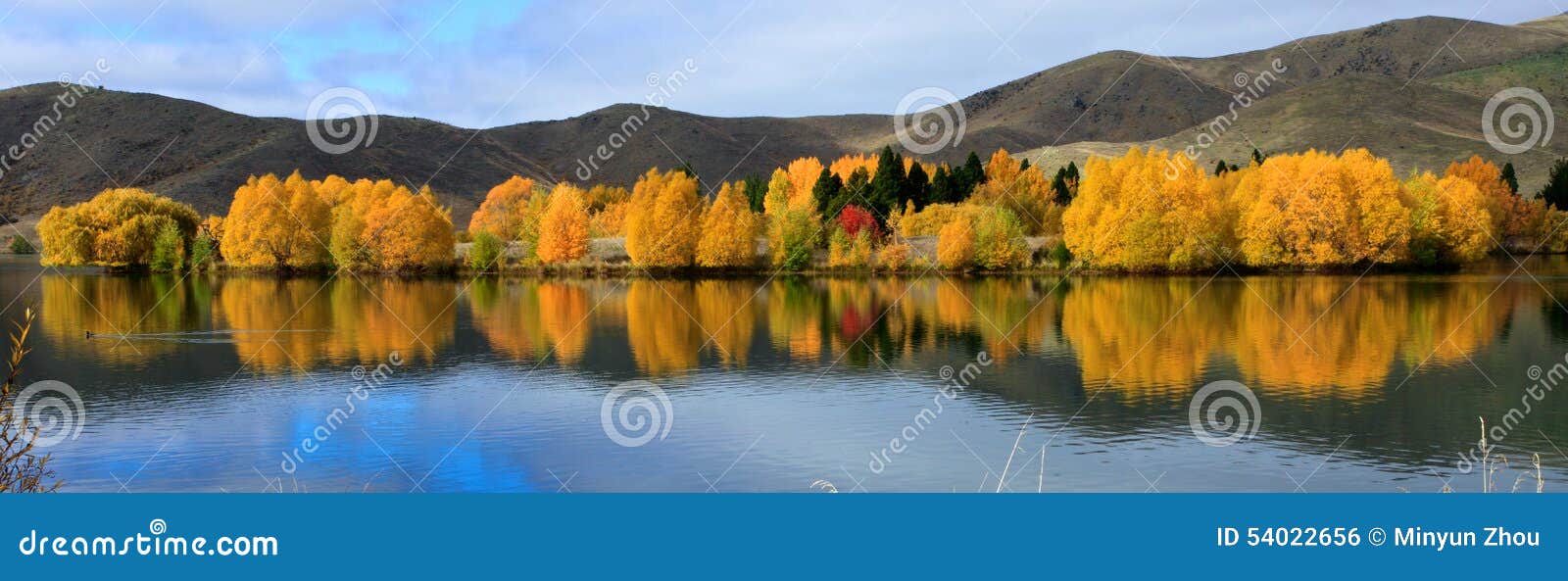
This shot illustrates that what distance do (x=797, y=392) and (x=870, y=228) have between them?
55.8 metres

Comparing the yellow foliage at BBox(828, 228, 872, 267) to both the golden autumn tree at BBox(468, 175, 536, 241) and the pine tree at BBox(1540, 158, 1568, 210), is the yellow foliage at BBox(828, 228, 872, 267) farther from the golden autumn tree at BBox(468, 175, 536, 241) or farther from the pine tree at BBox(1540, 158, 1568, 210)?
the pine tree at BBox(1540, 158, 1568, 210)

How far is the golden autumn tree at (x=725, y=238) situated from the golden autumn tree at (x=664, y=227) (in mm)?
931

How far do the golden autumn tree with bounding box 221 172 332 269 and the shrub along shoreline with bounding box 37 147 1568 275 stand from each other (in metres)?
0.12

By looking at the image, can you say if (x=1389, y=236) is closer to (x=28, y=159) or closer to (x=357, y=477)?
(x=357, y=477)

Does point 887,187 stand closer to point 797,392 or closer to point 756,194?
point 756,194

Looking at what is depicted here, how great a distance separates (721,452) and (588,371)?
35.8 ft

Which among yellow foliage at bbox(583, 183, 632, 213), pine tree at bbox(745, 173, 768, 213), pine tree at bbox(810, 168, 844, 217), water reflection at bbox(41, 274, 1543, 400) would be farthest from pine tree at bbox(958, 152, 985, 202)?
yellow foliage at bbox(583, 183, 632, 213)

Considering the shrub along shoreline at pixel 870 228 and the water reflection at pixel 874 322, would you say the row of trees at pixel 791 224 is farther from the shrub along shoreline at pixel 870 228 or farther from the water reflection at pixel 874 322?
the water reflection at pixel 874 322

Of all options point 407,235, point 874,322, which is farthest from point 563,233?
point 874,322

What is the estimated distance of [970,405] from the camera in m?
23.9

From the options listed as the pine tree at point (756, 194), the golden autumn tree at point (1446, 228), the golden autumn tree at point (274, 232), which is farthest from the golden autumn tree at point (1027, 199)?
the golden autumn tree at point (274, 232)

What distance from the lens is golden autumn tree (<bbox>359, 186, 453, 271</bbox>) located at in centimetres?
7750

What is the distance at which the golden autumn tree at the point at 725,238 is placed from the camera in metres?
75.4
